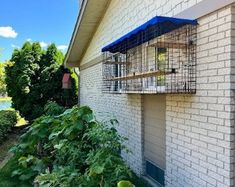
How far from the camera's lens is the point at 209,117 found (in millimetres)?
3635

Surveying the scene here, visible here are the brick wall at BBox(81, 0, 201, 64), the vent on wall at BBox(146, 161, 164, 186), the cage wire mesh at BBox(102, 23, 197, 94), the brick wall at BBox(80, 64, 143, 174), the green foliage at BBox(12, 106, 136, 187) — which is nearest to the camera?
the green foliage at BBox(12, 106, 136, 187)

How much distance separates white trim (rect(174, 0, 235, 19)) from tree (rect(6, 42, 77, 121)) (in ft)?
33.9

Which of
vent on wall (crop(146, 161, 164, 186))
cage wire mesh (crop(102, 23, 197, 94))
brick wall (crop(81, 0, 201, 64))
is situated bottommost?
vent on wall (crop(146, 161, 164, 186))

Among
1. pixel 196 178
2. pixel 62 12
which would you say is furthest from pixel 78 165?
pixel 62 12

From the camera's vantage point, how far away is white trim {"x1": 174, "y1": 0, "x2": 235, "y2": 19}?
340cm

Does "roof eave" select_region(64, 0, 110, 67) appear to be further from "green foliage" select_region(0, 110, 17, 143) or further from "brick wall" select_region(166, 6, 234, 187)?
"brick wall" select_region(166, 6, 234, 187)

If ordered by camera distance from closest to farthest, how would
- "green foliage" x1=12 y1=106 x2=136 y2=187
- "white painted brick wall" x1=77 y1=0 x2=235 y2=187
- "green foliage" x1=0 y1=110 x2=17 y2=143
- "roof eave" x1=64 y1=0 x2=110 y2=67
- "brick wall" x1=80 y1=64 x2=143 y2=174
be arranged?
"white painted brick wall" x1=77 y1=0 x2=235 y2=187 < "green foliage" x1=12 y1=106 x2=136 y2=187 < "brick wall" x1=80 y1=64 x2=143 y2=174 < "roof eave" x1=64 y1=0 x2=110 y2=67 < "green foliage" x1=0 y1=110 x2=17 y2=143

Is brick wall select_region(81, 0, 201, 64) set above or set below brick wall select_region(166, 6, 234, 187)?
above

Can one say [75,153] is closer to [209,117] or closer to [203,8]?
[209,117]

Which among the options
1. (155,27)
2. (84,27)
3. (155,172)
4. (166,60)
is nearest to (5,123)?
(84,27)

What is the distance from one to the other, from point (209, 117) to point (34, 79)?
11296 mm

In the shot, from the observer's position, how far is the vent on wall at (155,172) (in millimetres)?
5078

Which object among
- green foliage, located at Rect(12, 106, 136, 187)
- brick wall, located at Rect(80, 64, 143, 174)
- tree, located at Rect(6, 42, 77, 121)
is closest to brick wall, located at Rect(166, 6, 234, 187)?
green foliage, located at Rect(12, 106, 136, 187)

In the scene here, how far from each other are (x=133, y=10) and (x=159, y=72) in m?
2.77
